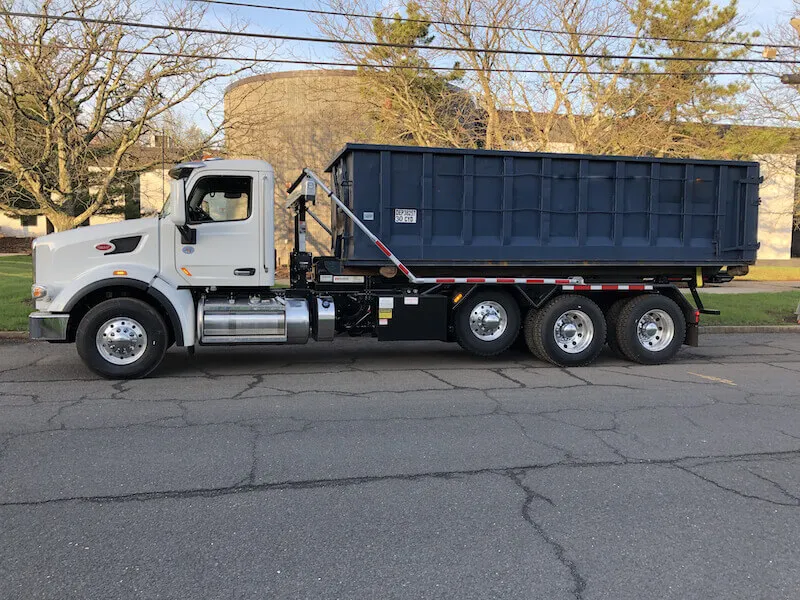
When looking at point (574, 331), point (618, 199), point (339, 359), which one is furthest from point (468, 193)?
point (339, 359)

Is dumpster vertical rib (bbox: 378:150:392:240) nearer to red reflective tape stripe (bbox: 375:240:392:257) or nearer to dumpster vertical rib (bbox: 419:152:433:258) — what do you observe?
red reflective tape stripe (bbox: 375:240:392:257)

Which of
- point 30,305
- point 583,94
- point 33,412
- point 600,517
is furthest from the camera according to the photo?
point 583,94

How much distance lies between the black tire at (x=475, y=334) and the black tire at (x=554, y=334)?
0.97 feet

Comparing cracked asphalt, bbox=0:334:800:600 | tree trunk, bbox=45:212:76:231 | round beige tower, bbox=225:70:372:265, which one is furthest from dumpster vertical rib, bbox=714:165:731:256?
tree trunk, bbox=45:212:76:231

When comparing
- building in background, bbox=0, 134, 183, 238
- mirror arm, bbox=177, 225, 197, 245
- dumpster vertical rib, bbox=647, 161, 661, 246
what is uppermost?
building in background, bbox=0, 134, 183, 238

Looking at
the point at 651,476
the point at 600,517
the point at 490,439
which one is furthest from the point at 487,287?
the point at 600,517

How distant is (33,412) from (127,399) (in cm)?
90

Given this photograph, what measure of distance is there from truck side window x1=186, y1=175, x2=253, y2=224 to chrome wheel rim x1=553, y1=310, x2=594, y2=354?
15.6ft

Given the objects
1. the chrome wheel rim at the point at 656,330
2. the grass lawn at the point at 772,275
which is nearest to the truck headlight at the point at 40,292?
the chrome wheel rim at the point at 656,330

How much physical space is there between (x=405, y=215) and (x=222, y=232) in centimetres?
245

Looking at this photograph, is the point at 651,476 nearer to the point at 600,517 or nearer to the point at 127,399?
the point at 600,517

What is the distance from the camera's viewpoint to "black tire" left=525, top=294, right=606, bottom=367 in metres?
9.04

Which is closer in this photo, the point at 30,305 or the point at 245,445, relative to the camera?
the point at 245,445

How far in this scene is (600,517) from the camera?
394 cm
